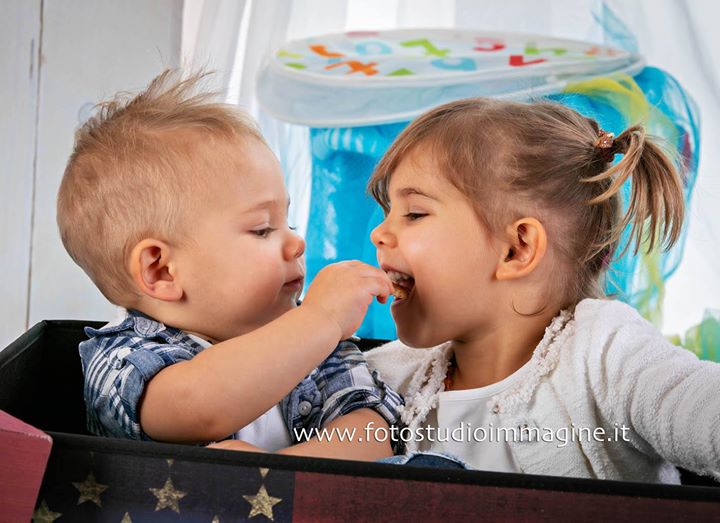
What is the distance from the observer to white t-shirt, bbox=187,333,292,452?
96 cm

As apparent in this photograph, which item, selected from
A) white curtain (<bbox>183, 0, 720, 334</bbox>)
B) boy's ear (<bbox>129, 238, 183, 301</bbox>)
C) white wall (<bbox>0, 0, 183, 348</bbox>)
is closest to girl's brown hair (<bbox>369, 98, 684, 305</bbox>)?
boy's ear (<bbox>129, 238, 183, 301</bbox>)

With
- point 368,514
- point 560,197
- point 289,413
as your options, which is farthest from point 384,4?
point 368,514

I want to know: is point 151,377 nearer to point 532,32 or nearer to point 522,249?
point 522,249

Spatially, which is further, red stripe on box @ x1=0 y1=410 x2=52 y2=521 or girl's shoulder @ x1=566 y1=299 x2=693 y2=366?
girl's shoulder @ x1=566 y1=299 x2=693 y2=366

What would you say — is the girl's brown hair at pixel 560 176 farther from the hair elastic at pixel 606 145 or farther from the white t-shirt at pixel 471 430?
the white t-shirt at pixel 471 430

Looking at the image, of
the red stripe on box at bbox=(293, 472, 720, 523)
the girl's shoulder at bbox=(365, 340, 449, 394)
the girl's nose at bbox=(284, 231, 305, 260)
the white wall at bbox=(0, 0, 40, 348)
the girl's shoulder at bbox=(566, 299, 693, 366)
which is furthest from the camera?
the white wall at bbox=(0, 0, 40, 348)

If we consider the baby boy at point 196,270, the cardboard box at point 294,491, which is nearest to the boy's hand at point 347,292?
the baby boy at point 196,270

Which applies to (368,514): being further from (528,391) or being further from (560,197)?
(560,197)

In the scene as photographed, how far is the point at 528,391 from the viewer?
0.96 meters

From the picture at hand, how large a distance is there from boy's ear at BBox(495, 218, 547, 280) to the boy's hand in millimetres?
145

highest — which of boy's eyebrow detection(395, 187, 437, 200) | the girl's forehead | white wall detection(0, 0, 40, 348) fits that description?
the girl's forehead

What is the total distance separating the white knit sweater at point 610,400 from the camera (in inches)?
31.4

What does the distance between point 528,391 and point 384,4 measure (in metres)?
1.08

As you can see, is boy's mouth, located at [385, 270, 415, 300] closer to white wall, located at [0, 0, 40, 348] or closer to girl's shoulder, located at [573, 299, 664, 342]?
girl's shoulder, located at [573, 299, 664, 342]
